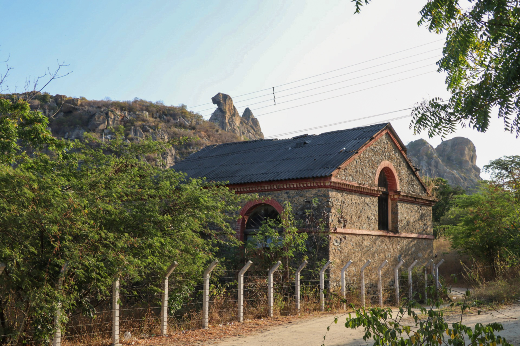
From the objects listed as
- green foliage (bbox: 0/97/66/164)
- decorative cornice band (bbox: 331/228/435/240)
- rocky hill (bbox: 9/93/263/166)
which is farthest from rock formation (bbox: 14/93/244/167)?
green foliage (bbox: 0/97/66/164)

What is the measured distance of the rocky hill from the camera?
2076 inches

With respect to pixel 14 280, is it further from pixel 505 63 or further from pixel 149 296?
pixel 505 63

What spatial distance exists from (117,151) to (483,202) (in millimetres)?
16481

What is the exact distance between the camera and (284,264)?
14.0m

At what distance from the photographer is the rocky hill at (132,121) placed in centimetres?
5272

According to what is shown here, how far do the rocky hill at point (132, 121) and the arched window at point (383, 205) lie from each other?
33.6 metres

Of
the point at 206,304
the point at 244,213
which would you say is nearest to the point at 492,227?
the point at 244,213

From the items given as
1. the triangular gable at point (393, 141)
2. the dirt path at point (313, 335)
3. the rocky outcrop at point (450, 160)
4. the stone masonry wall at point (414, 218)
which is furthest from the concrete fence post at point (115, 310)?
the rocky outcrop at point (450, 160)

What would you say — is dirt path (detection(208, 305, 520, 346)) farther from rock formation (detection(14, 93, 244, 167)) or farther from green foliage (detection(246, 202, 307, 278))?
rock formation (detection(14, 93, 244, 167))

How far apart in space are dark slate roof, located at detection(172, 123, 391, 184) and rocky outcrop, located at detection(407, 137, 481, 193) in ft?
231

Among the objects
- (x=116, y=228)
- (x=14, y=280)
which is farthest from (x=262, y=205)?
(x=14, y=280)

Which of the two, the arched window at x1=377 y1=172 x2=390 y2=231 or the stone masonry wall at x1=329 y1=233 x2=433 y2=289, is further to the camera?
the arched window at x1=377 y1=172 x2=390 y2=231

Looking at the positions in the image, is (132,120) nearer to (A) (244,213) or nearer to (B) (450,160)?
(A) (244,213)

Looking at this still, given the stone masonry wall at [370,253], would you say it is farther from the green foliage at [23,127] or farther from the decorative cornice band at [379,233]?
the green foliage at [23,127]
